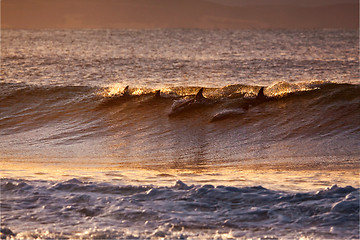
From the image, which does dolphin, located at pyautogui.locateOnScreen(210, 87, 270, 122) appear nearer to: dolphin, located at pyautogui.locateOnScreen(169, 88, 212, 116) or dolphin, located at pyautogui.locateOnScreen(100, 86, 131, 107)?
dolphin, located at pyautogui.locateOnScreen(169, 88, 212, 116)

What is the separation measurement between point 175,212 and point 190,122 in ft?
22.9

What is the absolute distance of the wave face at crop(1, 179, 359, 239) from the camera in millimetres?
4504

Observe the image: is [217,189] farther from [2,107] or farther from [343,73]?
[343,73]

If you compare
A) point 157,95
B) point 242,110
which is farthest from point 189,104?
point 157,95

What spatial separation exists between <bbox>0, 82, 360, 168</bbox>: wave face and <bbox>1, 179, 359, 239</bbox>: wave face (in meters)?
3.24

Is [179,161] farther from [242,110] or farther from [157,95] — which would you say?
[157,95]

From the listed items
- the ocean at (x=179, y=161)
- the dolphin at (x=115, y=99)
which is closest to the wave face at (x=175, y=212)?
the ocean at (x=179, y=161)

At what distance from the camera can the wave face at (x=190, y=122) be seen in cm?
951

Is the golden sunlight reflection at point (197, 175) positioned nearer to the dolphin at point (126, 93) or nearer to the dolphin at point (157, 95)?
the dolphin at point (157, 95)

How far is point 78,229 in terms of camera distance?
4.58 m

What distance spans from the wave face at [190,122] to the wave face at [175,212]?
324 cm

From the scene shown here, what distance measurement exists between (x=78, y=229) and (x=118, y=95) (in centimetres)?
1038

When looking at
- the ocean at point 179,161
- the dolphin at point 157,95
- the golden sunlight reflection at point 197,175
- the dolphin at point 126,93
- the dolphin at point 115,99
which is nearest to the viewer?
the ocean at point 179,161

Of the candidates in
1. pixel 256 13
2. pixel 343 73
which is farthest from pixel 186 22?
pixel 343 73
